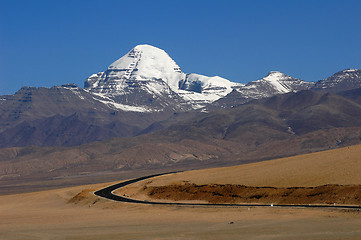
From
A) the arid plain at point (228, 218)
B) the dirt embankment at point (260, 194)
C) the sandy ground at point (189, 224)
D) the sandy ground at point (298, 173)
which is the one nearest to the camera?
the sandy ground at point (189, 224)

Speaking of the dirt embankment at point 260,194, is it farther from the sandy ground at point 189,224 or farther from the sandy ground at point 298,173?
the sandy ground at point 189,224

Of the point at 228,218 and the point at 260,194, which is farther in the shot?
the point at 260,194

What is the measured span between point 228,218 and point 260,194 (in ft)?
57.3

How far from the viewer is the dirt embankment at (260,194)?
234 feet

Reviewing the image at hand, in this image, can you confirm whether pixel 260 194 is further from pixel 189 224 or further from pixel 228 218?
pixel 189 224

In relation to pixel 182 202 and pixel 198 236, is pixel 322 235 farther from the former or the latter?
pixel 182 202

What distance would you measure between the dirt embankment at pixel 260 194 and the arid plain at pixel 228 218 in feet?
10.1

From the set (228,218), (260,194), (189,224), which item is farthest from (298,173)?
(189,224)

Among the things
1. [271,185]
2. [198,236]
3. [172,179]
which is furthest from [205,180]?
[198,236]

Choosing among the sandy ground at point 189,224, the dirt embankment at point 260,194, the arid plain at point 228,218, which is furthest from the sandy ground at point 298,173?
the sandy ground at point 189,224

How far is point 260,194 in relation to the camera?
81500 millimetres

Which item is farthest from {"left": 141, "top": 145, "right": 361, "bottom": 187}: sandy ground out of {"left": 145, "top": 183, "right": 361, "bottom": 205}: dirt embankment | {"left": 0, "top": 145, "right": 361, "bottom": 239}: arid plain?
{"left": 145, "top": 183, "right": 361, "bottom": 205}: dirt embankment

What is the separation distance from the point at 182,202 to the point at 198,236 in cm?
3531

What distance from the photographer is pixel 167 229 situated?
5884 cm
